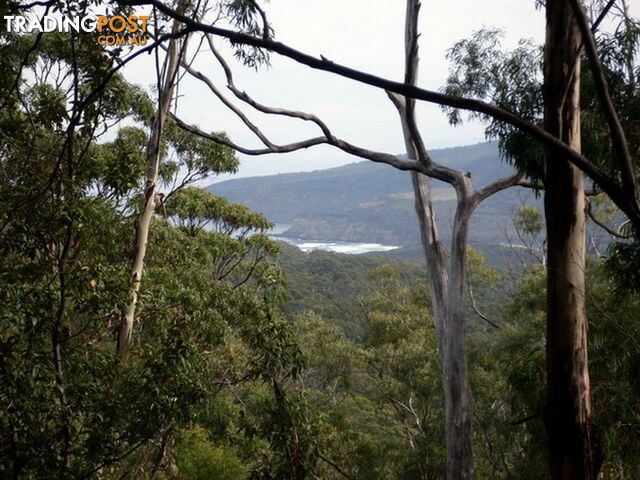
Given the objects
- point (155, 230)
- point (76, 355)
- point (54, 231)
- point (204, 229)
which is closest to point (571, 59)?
point (54, 231)

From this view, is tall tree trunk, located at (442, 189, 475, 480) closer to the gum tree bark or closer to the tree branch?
the gum tree bark

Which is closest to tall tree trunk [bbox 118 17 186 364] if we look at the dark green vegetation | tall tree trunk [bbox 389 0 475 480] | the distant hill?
tall tree trunk [bbox 389 0 475 480]

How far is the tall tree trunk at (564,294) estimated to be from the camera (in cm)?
144

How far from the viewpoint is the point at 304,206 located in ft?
322

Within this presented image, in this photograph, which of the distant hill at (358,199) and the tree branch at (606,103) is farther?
the distant hill at (358,199)

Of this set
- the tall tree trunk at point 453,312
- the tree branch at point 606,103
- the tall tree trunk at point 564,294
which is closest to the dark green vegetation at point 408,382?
the tall tree trunk at point 453,312

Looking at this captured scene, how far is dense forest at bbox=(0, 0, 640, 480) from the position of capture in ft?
4.84

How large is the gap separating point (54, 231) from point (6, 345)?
1.62ft

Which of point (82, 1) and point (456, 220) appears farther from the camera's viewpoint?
point (456, 220)

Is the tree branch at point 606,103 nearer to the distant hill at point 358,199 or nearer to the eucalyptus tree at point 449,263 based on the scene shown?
the eucalyptus tree at point 449,263

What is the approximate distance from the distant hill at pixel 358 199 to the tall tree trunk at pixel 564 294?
5383cm

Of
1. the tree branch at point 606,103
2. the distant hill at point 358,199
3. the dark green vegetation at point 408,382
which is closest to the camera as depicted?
the tree branch at point 606,103

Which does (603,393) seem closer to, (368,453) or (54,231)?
(54,231)

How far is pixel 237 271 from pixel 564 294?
6.66m
